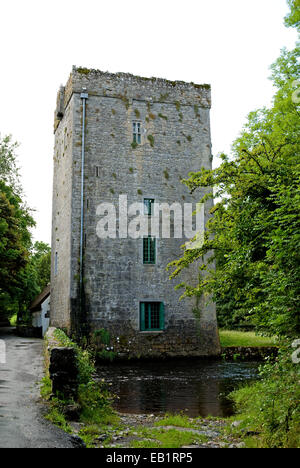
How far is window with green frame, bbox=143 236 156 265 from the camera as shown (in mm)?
22445

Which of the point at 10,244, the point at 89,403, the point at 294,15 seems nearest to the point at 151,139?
the point at 294,15

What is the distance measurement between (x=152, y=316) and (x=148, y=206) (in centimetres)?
531

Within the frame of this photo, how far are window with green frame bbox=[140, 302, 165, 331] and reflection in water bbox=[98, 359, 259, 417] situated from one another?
1.88 m

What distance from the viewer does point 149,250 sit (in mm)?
22562

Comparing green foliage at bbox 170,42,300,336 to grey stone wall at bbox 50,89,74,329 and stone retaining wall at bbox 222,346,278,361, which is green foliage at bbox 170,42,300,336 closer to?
grey stone wall at bbox 50,89,74,329

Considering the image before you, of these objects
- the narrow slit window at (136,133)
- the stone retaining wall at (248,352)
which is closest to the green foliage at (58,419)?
the stone retaining wall at (248,352)

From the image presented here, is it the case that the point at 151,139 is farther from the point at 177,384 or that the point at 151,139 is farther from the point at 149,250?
the point at 177,384

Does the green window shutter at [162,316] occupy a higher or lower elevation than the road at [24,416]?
higher

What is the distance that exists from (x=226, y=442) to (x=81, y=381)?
11.4ft

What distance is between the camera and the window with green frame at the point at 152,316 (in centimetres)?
2188

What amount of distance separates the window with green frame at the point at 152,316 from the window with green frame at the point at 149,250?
2.02 metres

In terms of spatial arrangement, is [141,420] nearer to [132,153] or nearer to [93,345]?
[93,345]

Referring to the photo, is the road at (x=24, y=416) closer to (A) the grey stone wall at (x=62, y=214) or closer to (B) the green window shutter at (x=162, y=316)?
(A) the grey stone wall at (x=62, y=214)

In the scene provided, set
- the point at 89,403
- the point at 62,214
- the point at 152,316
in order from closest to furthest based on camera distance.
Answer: the point at 89,403, the point at 152,316, the point at 62,214
